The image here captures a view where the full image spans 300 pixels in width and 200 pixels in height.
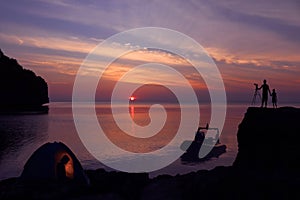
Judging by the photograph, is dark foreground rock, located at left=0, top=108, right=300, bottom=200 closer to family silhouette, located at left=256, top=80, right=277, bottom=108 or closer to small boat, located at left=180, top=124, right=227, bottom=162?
family silhouette, located at left=256, top=80, right=277, bottom=108

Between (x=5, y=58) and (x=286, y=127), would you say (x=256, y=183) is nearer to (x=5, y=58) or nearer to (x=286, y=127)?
(x=286, y=127)

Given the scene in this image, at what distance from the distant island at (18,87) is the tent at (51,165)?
146090mm

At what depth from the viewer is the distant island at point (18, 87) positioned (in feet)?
511

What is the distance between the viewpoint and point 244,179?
1362 centimetres

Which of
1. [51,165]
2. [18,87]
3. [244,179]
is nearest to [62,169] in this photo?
[51,165]

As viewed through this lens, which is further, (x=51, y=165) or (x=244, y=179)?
(x=51, y=165)

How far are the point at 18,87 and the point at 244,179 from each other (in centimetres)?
16631

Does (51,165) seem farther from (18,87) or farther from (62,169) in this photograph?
(18,87)

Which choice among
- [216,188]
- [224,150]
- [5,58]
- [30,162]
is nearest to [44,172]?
[30,162]

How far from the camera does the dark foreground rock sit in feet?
43.2

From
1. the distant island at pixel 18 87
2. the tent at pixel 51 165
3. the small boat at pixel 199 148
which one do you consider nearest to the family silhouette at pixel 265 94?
the tent at pixel 51 165

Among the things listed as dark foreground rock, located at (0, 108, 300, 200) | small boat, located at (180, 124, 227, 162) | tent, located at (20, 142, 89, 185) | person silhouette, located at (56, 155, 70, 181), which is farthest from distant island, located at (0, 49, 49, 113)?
dark foreground rock, located at (0, 108, 300, 200)

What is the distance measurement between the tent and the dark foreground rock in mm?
2318

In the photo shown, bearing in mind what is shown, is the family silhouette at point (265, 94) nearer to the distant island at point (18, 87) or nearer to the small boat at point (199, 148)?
the small boat at point (199, 148)
